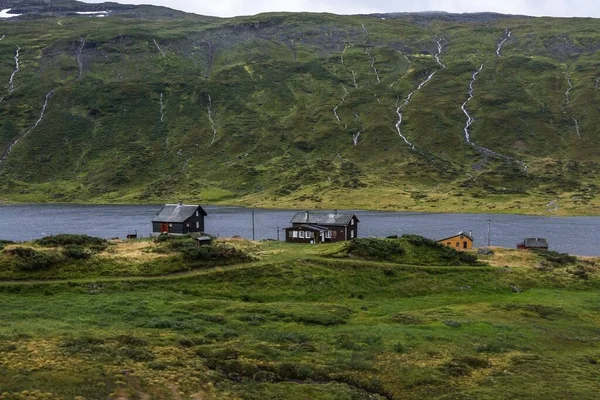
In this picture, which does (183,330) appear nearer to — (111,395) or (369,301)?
(111,395)

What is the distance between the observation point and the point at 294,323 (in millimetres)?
50062

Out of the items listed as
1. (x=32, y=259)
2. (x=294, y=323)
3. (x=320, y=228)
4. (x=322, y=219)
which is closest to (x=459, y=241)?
(x=322, y=219)

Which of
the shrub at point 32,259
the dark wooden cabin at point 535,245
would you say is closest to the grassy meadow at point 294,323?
the shrub at point 32,259

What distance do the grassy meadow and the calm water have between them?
6178cm

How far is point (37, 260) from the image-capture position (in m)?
60.6

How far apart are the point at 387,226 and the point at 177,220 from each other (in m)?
70.7

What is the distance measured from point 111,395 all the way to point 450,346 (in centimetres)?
2716

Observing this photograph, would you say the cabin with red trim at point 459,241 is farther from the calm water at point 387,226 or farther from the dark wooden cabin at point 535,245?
the calm water at point 387,226

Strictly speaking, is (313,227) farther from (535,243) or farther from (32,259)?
(32,259)

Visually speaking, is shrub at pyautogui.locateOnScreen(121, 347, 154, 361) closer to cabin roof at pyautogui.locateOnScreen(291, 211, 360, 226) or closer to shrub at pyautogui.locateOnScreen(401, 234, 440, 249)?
shrub at pyautogui.locateOnScreen(401, 234, 440, 249)

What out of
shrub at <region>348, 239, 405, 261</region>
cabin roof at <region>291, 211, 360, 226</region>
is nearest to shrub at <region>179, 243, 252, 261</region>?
shrub at <region>348, 239, 405, 261</region>

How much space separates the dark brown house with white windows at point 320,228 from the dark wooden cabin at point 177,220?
83.9ft

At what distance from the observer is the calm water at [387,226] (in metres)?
144

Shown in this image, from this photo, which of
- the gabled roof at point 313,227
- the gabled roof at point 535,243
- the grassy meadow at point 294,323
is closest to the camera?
the grassy meadow at point 294,323
